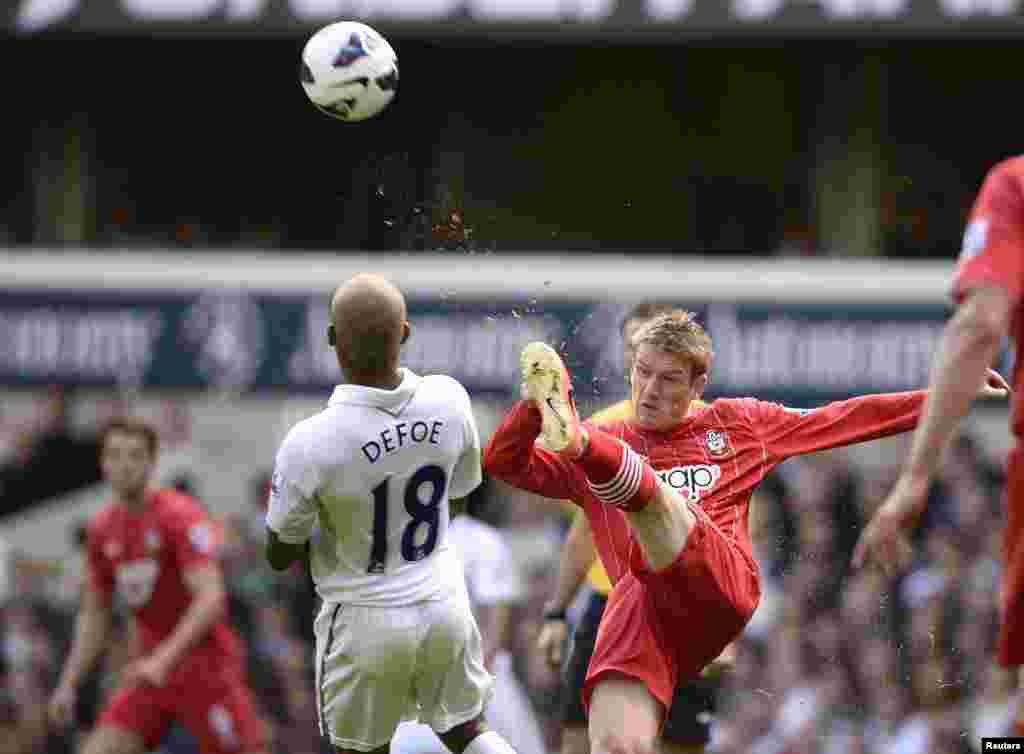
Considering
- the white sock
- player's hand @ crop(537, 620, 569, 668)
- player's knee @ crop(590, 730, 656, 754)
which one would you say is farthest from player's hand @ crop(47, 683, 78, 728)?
player's knee @ crop(590, 730, 656, 754)

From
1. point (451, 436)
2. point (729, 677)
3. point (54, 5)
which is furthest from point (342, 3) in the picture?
point (451, 436)

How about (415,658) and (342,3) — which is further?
(342,3)

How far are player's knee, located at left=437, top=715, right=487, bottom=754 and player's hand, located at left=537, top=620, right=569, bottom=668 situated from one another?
5.06 ft

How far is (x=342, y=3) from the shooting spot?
14422mm

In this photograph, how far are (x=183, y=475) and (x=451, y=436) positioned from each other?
7.82 meters

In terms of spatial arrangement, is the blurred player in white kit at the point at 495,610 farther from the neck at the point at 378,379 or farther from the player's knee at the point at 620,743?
the neck at the point at 378,379

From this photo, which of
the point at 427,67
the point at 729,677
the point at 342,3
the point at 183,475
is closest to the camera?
the point at 729,677

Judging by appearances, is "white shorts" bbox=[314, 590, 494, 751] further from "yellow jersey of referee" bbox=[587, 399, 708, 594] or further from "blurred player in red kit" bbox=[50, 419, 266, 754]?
"blurred player in red kit" bbox=[50, 419, 266, 754]

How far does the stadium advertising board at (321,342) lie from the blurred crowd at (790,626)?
465 millimetres

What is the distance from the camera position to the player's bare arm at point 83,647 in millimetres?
9047

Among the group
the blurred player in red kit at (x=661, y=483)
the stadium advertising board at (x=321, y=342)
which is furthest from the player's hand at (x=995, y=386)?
the stadium advertising board at (x=321, y=342)

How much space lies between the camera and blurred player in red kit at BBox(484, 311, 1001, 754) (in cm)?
541

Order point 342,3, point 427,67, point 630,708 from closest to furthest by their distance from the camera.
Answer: point 630,708 < point 342,3 < point 427,67

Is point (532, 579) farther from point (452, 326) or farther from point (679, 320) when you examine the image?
point (679, 320)
